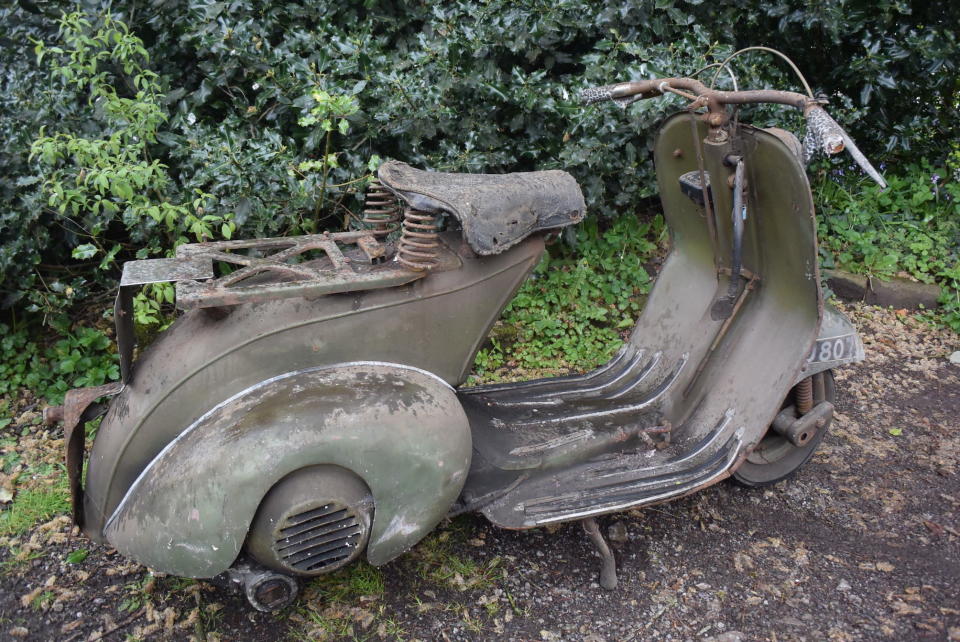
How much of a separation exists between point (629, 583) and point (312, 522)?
115cm

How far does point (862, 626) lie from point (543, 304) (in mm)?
2218

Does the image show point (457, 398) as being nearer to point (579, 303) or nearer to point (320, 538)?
point (320, 538)

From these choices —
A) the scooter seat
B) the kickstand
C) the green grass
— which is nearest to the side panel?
the scooter seat

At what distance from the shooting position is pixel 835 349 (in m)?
2.70

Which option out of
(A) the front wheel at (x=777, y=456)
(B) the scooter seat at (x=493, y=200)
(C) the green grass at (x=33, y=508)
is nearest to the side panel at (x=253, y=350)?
(B) the scooter seat at (x=493, y=200)

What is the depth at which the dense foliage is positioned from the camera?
342 cm

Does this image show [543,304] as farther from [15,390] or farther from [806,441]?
[15,390]

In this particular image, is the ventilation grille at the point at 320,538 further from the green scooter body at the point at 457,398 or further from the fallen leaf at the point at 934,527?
the fallen leaf at the point at 934,527

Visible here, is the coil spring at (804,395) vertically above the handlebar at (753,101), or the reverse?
the handlebar at (753,101)

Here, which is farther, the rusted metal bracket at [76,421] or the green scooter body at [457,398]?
the rusted metal bracket at [76,421]

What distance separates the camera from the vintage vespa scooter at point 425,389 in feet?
6.58

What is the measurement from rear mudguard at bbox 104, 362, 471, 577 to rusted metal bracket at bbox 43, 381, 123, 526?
16cm

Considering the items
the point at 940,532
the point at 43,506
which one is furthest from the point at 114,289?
the point at 940,532

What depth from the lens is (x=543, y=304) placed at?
4148 mm
